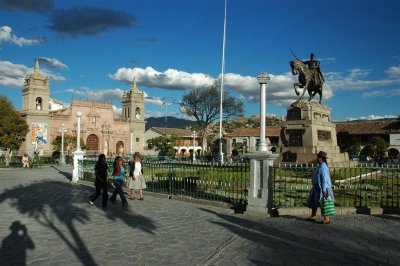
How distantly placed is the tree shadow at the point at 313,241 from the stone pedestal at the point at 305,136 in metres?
8.77

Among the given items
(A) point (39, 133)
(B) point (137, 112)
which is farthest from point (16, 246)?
(B) point (137, 112)

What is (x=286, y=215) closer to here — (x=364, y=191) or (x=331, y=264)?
(x=331, y=264)

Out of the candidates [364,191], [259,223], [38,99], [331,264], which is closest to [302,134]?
[364,191]

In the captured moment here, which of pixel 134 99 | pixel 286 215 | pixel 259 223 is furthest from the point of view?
pixel 134 99

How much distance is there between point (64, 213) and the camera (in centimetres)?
912

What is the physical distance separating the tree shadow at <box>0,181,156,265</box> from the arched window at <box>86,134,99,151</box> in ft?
165

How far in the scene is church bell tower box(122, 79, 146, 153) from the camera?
6869 centimetres

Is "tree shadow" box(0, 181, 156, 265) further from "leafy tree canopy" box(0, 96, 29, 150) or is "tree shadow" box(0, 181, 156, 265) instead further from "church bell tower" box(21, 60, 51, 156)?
"church bell tower" box(21, 60, 51, 156)

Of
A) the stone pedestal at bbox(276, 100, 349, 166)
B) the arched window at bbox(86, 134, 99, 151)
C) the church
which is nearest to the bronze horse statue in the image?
the stone pedestal at bbox(276, 100, 349, 166)

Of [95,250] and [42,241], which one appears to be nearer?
[95,250]

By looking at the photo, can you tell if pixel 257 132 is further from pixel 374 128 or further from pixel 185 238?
pixel 185 238

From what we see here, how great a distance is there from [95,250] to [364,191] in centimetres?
962

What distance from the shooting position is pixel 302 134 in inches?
663

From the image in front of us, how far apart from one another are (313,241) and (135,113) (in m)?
65.7
